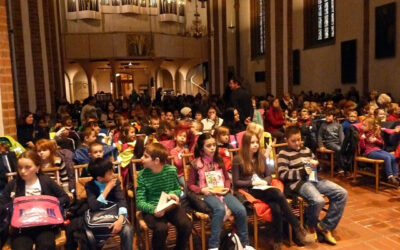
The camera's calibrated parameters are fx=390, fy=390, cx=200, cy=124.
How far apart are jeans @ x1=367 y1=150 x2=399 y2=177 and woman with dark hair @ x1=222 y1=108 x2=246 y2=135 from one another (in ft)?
7.02

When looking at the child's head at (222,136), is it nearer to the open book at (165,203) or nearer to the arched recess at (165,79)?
the open book at (165,203)

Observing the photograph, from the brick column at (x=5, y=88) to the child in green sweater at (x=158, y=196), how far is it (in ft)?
7.75

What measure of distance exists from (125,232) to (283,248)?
1653mm

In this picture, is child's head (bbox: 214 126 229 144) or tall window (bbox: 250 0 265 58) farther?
tall window (bbox: 250 0 265 58)

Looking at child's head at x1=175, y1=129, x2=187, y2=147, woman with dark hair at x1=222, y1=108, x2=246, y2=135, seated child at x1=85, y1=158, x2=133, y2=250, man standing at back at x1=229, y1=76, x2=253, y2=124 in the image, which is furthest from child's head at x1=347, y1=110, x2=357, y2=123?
seated child at x1=85, y1=158, x2=133, y2=250

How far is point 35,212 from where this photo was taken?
10.8 ft

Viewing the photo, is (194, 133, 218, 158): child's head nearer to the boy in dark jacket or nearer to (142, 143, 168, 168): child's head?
(142, 143, 168, 168): child's head

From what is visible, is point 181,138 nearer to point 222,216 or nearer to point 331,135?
point 222,216

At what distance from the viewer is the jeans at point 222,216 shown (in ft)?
12.2

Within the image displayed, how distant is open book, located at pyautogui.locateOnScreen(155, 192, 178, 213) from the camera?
3531 millimetres

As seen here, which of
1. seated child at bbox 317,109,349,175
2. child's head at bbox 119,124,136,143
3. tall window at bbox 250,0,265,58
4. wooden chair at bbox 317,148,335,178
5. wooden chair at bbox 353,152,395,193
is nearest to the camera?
child's head at bbox 119,124,136,143

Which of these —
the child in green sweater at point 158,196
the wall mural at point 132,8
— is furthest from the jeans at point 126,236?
the wall mural at point 132,8

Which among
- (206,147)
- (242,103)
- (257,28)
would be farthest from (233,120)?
(257,28)

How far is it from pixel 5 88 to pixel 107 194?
251cm
